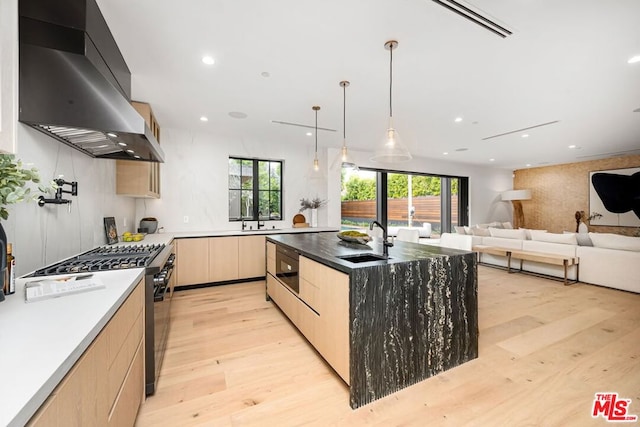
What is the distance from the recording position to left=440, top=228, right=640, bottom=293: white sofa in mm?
3955

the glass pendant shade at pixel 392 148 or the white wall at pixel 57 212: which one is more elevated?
the glass pendant shade at pixel 392 148

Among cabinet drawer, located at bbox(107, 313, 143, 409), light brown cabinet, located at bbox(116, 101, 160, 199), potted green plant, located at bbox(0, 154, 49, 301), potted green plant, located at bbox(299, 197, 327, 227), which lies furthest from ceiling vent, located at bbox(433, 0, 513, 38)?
potted green plant, located at bbox(299, 197, 327, 227)

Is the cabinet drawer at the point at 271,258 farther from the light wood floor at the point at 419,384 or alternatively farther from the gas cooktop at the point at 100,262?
the gas cooktop at the point at 100,262

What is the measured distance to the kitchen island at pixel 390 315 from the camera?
5.58 ft

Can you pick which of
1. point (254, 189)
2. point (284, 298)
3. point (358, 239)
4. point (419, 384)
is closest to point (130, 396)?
point (284, 298)

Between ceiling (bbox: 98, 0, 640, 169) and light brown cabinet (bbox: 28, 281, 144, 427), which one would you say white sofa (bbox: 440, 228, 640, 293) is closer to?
ceiling (bbox: 98, 0, 640, 169)

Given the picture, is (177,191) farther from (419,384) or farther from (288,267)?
(419,384)

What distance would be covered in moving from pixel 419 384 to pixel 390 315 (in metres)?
0.61

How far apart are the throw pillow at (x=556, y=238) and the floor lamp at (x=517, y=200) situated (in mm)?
3788

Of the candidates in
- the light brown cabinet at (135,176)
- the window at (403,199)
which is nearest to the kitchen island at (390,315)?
the light brown cabinet at (135,176)

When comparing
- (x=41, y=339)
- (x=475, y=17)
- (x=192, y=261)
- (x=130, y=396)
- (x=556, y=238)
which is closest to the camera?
(x=41, y=339)

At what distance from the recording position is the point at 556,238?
4.74 metres

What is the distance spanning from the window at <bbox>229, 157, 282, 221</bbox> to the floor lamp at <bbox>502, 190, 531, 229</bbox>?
733 centimetres

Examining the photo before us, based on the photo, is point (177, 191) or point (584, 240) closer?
point (177, 191)
